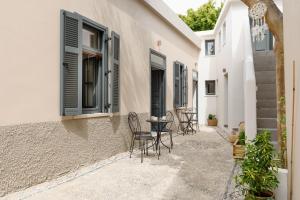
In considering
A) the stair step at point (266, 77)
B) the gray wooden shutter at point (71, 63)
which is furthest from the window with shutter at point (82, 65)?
the stair step at point (266, 77)

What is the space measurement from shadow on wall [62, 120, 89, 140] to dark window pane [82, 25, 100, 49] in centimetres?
144

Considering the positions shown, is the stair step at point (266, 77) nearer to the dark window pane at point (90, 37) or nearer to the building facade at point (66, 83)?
the building facade at point (66, 83)

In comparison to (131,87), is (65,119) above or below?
below

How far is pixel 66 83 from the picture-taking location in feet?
14.5

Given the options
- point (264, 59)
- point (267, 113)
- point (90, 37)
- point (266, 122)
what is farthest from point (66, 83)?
point (264, 59)

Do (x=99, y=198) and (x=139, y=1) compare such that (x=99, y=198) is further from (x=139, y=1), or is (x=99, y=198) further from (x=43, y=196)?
(x=139, y=1)

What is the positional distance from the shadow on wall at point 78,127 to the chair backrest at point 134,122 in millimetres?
1569

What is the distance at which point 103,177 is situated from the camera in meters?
4.47

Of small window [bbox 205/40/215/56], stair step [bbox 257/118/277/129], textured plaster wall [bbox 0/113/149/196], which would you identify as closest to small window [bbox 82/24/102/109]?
textured plaster wall [bbox 0/113/149/196]

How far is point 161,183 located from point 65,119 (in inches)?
70.0

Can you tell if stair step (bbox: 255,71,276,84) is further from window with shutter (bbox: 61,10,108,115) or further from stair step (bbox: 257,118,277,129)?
window with shutter (bbox: 61,10,108,115)

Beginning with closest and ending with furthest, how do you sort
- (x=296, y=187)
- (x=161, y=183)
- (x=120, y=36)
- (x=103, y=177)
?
(x=296, y=187) → (x=161, y=183) → (x=103, y=177) → (x=120, y=36)

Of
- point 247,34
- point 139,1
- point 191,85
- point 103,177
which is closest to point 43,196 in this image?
point 103,177

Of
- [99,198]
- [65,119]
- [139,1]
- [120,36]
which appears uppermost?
[139,1]
